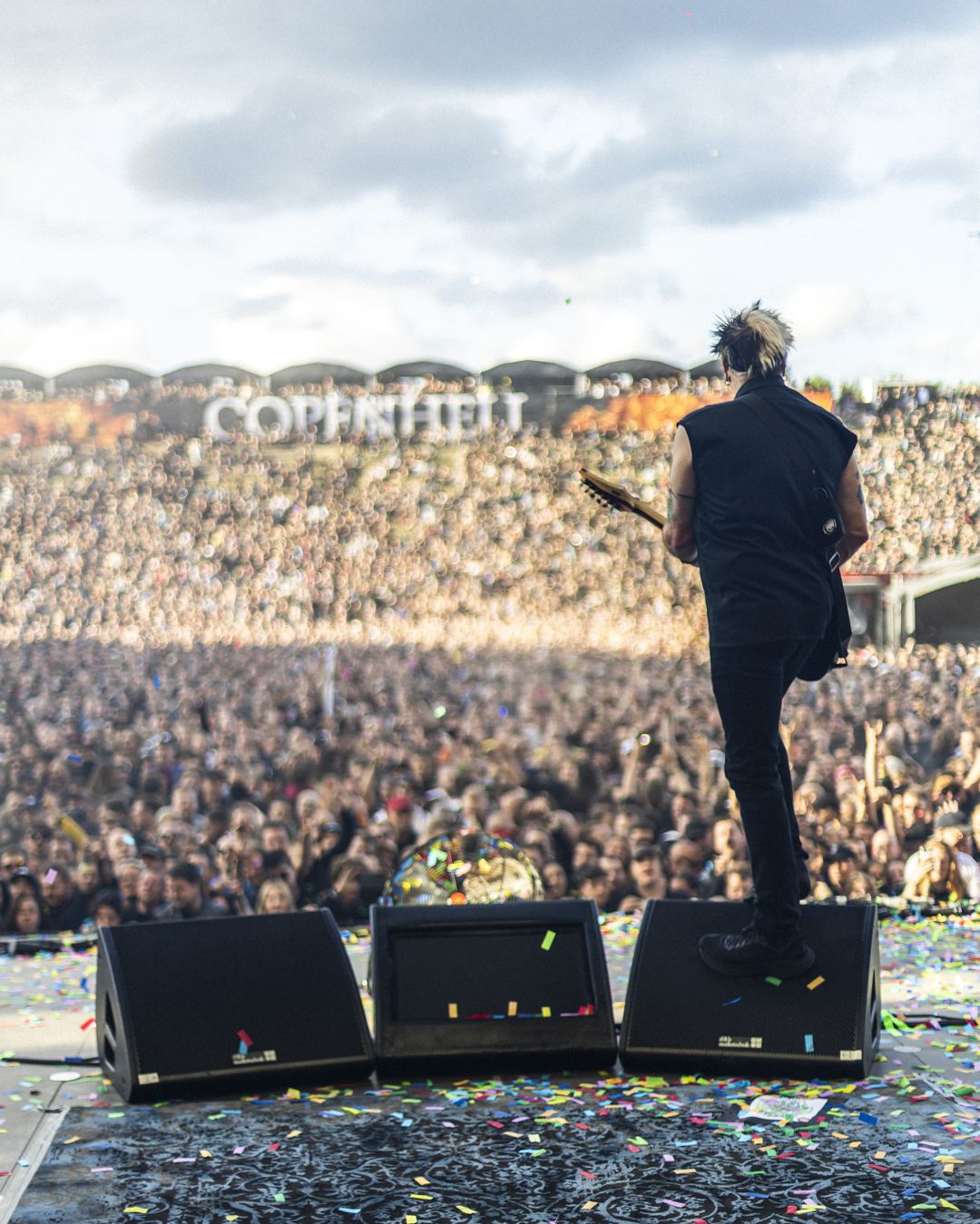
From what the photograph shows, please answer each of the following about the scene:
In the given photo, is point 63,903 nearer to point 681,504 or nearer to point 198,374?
point 198,374

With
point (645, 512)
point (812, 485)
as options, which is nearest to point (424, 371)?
point (645, 512)

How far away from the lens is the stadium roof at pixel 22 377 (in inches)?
214

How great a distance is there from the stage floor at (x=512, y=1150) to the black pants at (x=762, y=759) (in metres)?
0.35

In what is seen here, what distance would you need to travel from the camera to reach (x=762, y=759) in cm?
280

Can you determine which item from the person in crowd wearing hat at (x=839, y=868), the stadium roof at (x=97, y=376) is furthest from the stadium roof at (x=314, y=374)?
the person in crowd wearing hat at (x=839, y=868)

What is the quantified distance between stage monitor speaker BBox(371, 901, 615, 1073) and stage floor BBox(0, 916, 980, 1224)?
0.19 feet

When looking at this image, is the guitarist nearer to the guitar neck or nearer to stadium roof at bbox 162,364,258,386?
the guitar neck

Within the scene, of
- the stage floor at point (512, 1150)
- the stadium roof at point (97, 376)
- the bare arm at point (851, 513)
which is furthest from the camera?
the stadium roof at point (97, 376)

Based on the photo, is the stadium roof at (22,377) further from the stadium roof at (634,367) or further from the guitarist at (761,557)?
the guitarist at (761,557)

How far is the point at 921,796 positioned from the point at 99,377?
3.44 meters

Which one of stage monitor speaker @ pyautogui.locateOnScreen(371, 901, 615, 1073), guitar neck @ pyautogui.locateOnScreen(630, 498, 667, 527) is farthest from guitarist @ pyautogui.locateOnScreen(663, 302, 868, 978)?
stage monitor speaker @ pyautogui.locateOnScreen(371, 901, 615, 1073)

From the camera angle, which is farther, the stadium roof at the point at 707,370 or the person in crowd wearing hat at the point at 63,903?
the stadium roof at the point at 707,370

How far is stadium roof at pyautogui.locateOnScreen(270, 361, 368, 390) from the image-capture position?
5594mm

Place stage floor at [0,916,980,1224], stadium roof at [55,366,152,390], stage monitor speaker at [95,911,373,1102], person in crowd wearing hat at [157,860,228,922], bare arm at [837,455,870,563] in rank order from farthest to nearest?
1. stadium roof at [55,366,152,390]
2. person in crowd wearing hat at [157,860,228,922]
3. bare arm at [837,455,870,563]
4. stage monitor speaker at [95,911,373,1102]
5. stage floor at [0,916,980,1224]
